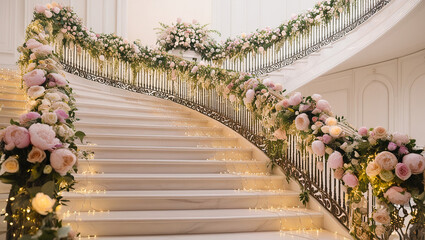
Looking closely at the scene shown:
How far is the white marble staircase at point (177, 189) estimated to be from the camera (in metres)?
A: 3.41

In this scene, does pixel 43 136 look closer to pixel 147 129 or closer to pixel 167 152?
pixel 167 152

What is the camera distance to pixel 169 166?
4.57m

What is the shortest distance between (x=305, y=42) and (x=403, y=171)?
244 inches

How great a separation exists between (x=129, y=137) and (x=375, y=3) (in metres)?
5.44

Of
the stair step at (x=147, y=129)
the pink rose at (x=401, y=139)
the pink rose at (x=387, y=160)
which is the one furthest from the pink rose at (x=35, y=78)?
the pink rose at (x=401, y=139)

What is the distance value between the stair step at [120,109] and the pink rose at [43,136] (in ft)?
12.9

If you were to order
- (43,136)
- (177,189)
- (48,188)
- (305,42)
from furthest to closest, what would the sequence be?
(305,42)
(177,189)
(43,136)
(48,188)

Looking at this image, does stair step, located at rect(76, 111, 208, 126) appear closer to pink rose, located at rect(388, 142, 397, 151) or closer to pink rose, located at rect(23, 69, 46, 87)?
pink rose, located at rect(23, 69, 46, 87)

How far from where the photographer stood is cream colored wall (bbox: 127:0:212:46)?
11930mm

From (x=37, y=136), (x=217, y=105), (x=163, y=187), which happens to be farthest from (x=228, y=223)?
(x=217, y=105)

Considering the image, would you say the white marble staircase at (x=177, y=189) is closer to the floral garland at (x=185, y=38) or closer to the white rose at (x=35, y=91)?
the white rose at (x=35, y=91)

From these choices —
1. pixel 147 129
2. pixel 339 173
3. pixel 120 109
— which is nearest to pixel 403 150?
pixel 339 173

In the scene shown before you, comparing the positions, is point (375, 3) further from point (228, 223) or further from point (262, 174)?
point (228, 223)

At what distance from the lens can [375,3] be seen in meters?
7.61
